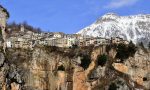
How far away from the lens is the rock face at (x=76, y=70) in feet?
293

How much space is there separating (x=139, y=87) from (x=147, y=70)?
5.89 metres

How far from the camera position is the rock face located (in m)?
89.4

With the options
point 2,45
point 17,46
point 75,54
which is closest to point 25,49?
point 17,46

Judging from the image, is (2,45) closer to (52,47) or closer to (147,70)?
(52,47)

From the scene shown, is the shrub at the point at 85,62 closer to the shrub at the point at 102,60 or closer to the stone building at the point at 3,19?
the shrub at the point at 102,60

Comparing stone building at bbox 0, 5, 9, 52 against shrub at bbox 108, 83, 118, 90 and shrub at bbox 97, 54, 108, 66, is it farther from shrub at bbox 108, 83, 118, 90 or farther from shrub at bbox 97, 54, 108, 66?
shrub at bbox 97, 54, 108, 66

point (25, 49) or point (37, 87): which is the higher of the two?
point (25, 49)

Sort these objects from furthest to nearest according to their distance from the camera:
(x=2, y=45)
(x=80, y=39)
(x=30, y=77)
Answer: (x=80, y=39) < (x=30, y=77) < (x=2, y=45)

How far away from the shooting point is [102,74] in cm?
9144

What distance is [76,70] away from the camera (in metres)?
94.1

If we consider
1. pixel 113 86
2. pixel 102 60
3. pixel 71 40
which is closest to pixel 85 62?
pixel 102 60

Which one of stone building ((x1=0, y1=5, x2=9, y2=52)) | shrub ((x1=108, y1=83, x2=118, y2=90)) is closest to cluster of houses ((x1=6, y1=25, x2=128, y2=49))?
shrub ((x1=108, y1=83, x2=118, y2=90))

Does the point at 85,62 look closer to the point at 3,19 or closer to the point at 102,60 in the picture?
the point at 102,60

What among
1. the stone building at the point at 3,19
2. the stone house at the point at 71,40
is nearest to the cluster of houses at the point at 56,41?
the stone house at the point at 71,40
